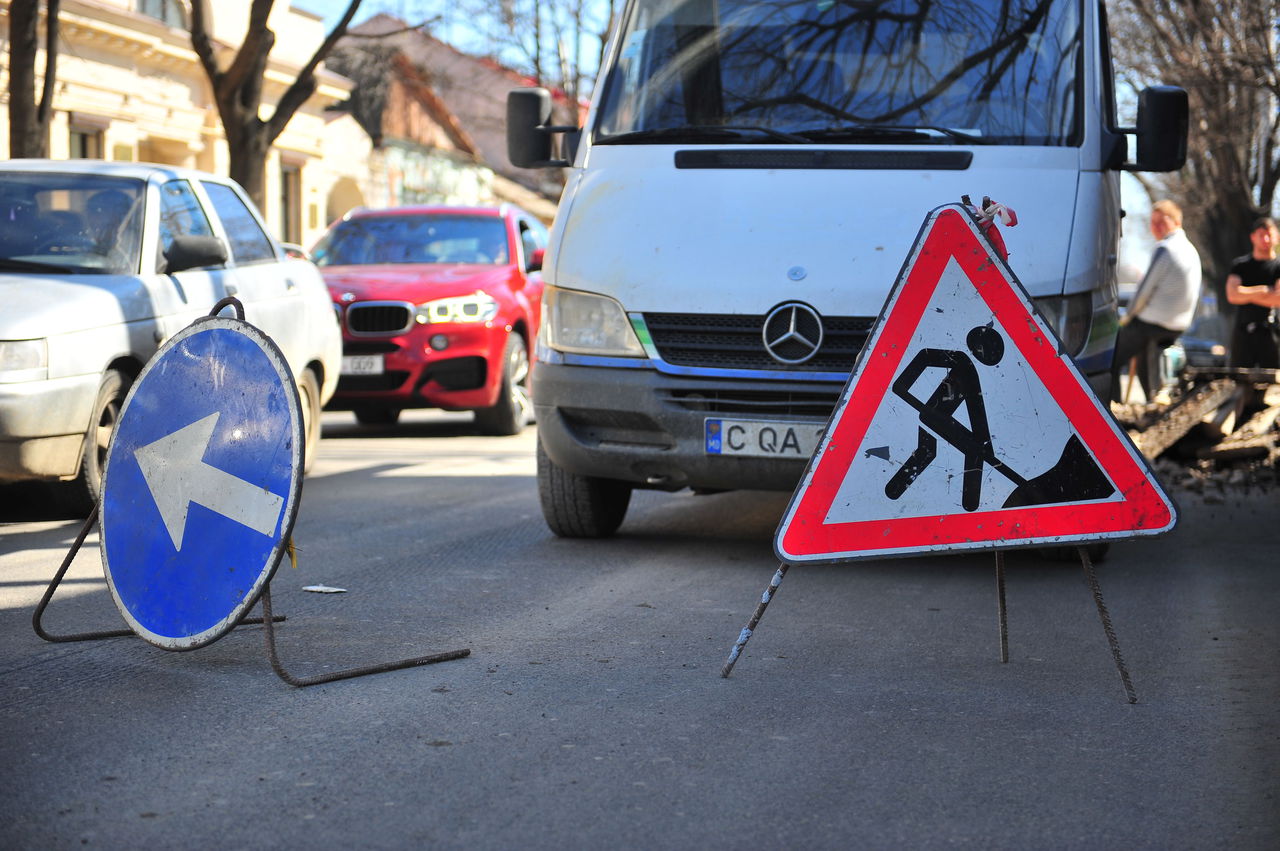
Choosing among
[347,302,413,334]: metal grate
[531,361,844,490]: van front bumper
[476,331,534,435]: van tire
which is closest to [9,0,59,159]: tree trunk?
[347,302,413,334]: metal grate

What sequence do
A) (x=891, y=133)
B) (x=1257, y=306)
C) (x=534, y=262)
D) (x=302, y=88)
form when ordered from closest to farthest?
(x=891, y=133), (x=1257, y=306), (x=534, y=262), (x=302, y=88)

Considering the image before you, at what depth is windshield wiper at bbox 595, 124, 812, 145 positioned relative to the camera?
6.88m

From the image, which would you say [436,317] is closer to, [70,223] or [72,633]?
[70,223]

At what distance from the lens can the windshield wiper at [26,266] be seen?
785cm

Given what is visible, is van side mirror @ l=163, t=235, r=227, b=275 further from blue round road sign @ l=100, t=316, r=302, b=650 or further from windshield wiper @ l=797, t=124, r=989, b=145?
blue round road sign @ l=100, t=316, r=302, b=650

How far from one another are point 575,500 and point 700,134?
1618 mm

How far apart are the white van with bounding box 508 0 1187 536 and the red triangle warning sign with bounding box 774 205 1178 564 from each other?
4.88ft

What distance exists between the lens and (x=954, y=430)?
4777 mm

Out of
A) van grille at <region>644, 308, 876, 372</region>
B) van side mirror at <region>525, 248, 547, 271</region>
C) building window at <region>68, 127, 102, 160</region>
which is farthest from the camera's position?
building window at <region>68, 127, 102, 160</region>

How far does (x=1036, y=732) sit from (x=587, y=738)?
3.70 ft

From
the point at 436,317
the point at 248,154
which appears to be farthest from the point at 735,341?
the point at 248,154

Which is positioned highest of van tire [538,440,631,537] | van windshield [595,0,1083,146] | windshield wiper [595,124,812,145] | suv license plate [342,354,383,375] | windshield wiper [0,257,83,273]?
van windshield [595,0,1083,146]

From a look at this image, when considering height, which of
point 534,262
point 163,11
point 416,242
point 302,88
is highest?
point 163,11

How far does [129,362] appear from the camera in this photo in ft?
25.7
